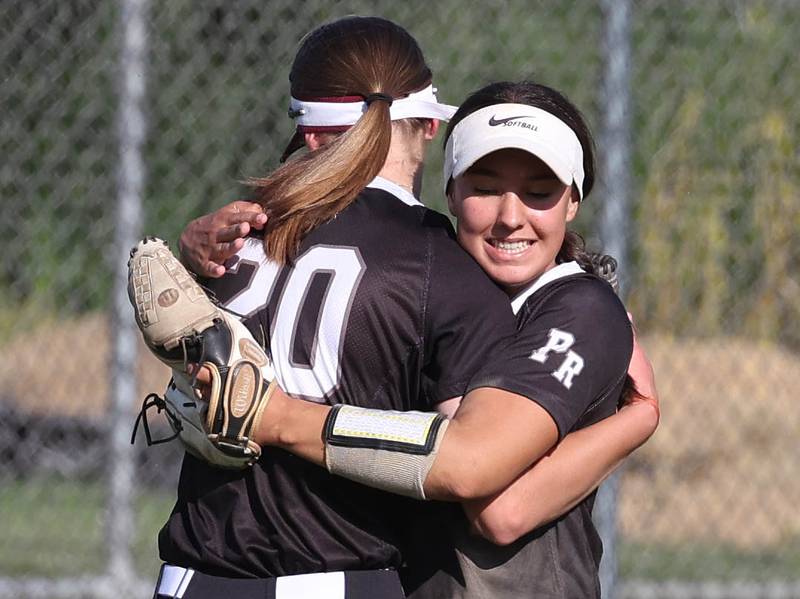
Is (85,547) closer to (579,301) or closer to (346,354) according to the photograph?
(346,354)

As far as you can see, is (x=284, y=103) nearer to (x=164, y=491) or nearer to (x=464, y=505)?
(x=164, y=491)

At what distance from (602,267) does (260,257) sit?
671 millimetres

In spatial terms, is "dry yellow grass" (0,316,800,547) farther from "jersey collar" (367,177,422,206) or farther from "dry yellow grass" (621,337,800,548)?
"jersey collar" (367,177,422,206)

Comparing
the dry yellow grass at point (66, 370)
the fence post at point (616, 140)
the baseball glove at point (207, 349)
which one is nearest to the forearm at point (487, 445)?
the baseball glove at point (207, 349)

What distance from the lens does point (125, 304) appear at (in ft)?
16.3

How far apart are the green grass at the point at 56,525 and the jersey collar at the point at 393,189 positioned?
316 cm

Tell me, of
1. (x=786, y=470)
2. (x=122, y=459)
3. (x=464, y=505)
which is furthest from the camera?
(x=786, y=470)

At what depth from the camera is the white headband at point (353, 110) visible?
2652 mm

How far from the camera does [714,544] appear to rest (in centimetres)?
616

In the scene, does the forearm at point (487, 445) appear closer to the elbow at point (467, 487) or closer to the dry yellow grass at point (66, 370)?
the elbow at point (467, 487)

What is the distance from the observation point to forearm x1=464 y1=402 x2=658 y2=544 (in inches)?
93.4

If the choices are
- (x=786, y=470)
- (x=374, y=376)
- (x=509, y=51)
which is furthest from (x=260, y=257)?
(x=786, y=470)

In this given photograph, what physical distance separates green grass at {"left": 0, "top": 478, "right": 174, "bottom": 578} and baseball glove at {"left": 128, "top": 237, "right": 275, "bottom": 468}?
3.12 m

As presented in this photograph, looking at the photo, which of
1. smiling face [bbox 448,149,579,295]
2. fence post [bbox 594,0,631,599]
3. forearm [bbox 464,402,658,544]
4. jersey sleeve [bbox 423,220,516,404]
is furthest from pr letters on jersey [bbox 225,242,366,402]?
fence post [bbox 594,0,631,599]
